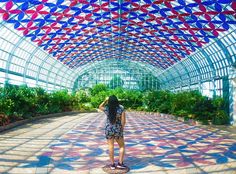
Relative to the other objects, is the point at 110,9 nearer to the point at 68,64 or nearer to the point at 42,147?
the point at 42,147

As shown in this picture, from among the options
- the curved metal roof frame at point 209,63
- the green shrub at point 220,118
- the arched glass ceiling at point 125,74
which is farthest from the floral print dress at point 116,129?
the arched glass ceiling at point 125,74

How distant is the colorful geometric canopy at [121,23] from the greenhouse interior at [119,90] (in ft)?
0.33

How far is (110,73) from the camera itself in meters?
61.2

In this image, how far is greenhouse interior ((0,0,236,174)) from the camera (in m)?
8.11

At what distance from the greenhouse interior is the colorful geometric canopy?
0.10 meters

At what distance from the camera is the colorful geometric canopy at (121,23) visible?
70.9 ft

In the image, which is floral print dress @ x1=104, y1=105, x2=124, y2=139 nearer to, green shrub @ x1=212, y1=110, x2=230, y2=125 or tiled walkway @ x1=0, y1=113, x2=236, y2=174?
tiled walkway @ x1=0, y1=113, x2=236, y2=174

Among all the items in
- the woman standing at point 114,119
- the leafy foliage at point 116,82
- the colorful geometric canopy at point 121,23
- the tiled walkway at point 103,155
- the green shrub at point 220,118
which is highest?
the colorful geometric canopy at point 121,23

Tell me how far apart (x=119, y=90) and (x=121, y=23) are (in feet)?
58.1

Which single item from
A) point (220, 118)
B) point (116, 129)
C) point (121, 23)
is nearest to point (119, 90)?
point (121, 23)

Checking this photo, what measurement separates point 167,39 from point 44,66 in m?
19.3

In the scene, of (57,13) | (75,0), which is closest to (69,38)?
(57,13)

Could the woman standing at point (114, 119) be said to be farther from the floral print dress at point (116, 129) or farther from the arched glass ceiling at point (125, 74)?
the arched glass ceiling at point (125, 74)

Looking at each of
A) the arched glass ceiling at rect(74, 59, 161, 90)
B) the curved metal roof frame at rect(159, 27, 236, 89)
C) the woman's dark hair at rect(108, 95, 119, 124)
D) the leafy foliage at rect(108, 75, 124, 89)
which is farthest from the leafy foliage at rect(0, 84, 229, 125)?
the arched glass ceiling at rect(74, 59, 161, 90)
